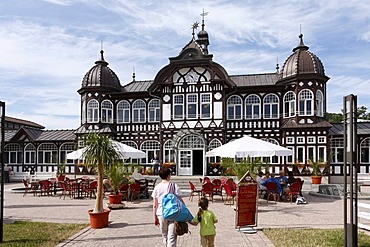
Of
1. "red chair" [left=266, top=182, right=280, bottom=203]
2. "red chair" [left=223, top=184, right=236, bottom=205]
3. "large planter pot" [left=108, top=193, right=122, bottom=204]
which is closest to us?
"large planter pot" [left=108, top=193, right=122, bottom=204]

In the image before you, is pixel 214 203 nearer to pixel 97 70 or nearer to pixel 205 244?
pixel 205 244

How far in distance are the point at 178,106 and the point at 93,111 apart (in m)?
6.45

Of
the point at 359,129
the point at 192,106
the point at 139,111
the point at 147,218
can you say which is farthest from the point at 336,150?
the point at 147,218

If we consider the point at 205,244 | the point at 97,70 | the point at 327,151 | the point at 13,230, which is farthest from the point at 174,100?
the point at 205,244

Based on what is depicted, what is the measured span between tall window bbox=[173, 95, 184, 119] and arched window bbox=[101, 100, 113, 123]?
16.7ft

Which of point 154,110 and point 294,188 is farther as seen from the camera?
point 154,110

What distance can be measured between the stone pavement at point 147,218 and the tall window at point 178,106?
425 inches

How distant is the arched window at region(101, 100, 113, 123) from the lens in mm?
26620

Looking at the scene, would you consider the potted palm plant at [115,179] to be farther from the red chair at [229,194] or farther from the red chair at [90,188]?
the red chair at [229,194]

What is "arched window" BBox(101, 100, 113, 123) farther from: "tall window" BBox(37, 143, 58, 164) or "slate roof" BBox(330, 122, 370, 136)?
"slate roof" BBox(330, 122, 370, 136)

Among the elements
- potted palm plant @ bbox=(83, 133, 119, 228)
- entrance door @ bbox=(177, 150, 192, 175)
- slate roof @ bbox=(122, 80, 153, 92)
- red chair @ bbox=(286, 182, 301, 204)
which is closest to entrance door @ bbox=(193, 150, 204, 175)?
entrance door @ bbox=(177, 150, 192, 175)

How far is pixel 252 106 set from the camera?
81.0 feet

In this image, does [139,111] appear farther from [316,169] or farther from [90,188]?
[316,169]

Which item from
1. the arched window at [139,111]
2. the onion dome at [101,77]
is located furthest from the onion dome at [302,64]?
the onion dome at [101,77]
